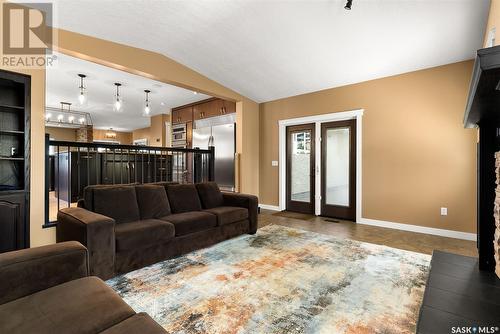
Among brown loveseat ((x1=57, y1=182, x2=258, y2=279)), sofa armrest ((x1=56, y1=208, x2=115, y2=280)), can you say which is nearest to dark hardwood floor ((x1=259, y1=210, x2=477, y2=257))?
brown loveseat ((x1=57, y1=182, x2=258, y2=279))

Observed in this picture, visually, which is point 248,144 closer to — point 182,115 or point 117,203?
point 182,115

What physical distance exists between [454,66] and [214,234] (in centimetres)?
430

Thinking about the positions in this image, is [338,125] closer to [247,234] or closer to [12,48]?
[247,234]

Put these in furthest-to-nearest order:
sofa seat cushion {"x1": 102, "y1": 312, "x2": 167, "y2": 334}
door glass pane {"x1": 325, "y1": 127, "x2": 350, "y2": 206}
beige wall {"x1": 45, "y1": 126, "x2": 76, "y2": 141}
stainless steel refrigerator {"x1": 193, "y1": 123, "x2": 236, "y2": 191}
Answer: beige wall {"x1": 45, "y1": 126, "x2": 76, "y2": 141}, stainless steel refrigerator {"x1": 193, "y1": 123, "x2": 236, "y2": 191}, door glass pane {"x1": 325, "y1": 127, "x2": 350, "y2": 206}, sofa seat cushion {"x1": 102, "y1": 312, "x2": 167, "y2": 334}

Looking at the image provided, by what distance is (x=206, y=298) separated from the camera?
1957 millimetres

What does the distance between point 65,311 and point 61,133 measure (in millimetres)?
12042

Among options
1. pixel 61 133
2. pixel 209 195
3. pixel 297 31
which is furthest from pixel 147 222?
pixel 61 133

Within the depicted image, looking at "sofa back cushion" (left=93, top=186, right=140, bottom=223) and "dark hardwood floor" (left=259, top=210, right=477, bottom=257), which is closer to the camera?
"sofa back cushion" (left=93, top=186, right=140, bottom=223)

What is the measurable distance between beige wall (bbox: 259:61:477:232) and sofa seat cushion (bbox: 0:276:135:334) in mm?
4330

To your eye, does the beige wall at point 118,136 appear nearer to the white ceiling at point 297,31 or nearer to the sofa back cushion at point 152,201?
the white ceiling at point 297,31

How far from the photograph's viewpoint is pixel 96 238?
7.07 ft

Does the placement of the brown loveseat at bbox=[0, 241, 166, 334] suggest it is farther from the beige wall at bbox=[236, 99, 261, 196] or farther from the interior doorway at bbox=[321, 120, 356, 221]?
the interior doorway at bbox=[321, 120, 356, 221]

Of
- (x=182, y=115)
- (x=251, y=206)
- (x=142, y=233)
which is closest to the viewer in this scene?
(x=142, y=233)

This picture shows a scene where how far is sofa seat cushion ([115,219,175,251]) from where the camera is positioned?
2.36 m
